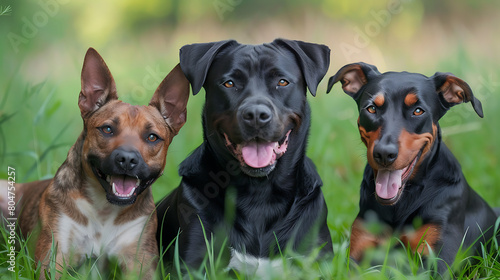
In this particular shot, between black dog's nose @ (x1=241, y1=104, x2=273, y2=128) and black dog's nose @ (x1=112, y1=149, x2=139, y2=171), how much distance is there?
0.76 metres

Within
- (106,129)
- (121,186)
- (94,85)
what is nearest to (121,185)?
(121,186)

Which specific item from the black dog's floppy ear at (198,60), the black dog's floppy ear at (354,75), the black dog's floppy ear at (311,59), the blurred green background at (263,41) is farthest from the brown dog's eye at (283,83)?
the blurred green background at (263,41)

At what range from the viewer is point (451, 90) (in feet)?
16.0

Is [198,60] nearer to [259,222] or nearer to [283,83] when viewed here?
[283,83]

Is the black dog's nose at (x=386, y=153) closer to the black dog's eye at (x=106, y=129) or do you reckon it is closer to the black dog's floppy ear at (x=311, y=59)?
the black dog's floppy ear at (x=311, y=59)

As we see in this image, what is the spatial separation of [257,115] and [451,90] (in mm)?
1710

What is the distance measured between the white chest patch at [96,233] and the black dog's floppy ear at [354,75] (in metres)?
1.85

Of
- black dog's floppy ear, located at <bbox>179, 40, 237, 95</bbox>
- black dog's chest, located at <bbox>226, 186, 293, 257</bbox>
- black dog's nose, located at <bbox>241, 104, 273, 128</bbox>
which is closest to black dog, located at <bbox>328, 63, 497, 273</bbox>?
black dog's chest, located at <bbox>226, 186, 293, 257</bbox>

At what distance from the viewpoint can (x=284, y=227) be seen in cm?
447

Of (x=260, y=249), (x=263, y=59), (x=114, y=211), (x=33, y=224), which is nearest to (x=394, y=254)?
(x=260, y=249)

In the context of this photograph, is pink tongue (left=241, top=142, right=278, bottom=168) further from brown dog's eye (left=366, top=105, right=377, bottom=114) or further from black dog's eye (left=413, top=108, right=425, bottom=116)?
black dog's eye (left=413, top=108, right=425, bottom=116)

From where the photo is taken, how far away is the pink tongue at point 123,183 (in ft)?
14.0

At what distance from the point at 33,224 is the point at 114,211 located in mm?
646

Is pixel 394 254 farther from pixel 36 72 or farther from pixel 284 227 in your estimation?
pixel 36 72
